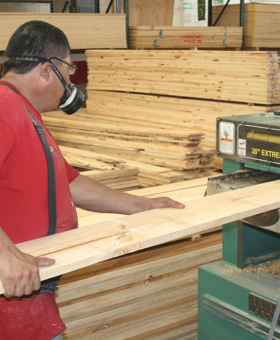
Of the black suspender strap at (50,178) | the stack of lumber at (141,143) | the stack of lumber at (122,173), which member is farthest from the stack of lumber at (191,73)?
the black suspender strap at (50,178)

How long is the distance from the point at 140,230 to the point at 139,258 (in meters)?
1.55

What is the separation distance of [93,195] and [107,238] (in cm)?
81

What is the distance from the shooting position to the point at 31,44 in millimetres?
1834

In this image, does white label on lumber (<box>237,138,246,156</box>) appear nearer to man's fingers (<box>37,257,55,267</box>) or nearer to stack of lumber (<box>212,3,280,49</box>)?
man's fingers (<box>37,257,55,267</box>)

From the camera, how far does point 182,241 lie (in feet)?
11.2

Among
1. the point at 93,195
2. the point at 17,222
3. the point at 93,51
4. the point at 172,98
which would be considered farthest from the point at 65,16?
the point at 17,222

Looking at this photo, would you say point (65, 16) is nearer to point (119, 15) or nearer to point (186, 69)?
point (119, 15)

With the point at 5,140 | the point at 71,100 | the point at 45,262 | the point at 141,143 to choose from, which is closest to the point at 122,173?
the point at 141,143

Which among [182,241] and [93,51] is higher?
[93,51]

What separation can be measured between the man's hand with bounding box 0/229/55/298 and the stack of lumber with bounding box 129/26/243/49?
20.3 ft

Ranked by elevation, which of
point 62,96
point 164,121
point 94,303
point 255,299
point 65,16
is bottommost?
point 94,303

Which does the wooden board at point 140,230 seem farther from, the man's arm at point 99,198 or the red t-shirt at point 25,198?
the man's arm at point 99,198

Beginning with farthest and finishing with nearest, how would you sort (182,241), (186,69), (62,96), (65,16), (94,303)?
(65,16)
(186,69)
(182,241)
(94,303)
(62,96)

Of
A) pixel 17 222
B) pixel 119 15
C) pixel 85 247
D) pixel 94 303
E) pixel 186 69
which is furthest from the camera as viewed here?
pixel 119 15
